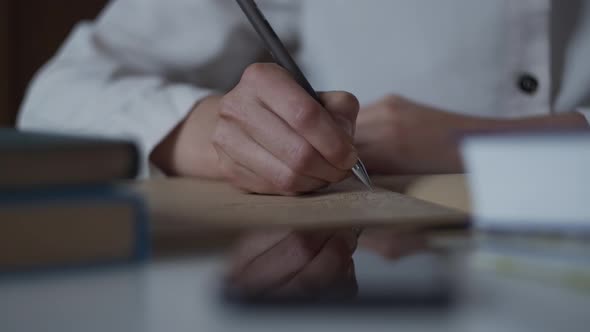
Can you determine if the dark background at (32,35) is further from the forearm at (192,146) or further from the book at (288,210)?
the book at (288,210)

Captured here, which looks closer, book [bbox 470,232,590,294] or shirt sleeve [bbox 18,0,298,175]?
book [bbox 470,232,590,294]

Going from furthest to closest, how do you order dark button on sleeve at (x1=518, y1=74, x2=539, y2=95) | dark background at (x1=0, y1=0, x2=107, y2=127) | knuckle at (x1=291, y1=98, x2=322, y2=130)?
dark background at (x1=0, y1=0, x2=107, y2=127), dark button on sleeve at (x1=518, y1=74, x2=539, y2=95), knuckle at (x1=291, y1=98, x2=322, y2=130)

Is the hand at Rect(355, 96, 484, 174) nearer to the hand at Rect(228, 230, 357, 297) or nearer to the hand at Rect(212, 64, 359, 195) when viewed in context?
the hand at Rect(212, 64, 359, 195)

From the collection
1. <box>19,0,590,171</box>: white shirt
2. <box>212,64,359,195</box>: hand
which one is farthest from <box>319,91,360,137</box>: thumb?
<box>19,0,590,171</box>: white shirt

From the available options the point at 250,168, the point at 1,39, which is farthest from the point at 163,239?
the point at 1,39

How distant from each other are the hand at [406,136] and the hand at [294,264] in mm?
278

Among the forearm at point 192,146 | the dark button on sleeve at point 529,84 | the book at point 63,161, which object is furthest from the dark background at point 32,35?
the book at point 63,161

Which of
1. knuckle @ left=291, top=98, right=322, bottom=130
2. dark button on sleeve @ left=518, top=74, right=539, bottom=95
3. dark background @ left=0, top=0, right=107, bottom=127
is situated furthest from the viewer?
dark background @ left=0, top=0, right=107, bottom=127

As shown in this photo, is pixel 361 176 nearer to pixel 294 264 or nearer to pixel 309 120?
pixel 309 120

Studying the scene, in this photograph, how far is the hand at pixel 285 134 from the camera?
361 millimetres

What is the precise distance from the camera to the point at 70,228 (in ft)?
0.60

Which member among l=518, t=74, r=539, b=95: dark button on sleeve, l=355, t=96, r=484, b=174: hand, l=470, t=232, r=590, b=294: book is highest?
l=470, t=232, r=590, b=294: book

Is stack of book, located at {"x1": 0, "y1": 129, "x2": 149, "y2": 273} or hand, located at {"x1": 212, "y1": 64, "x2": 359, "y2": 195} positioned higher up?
stack of book, located at {"x1": 0, "y1": 129, "x2": 149, "y2": 273}

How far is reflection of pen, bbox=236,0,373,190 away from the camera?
0.38 meters
